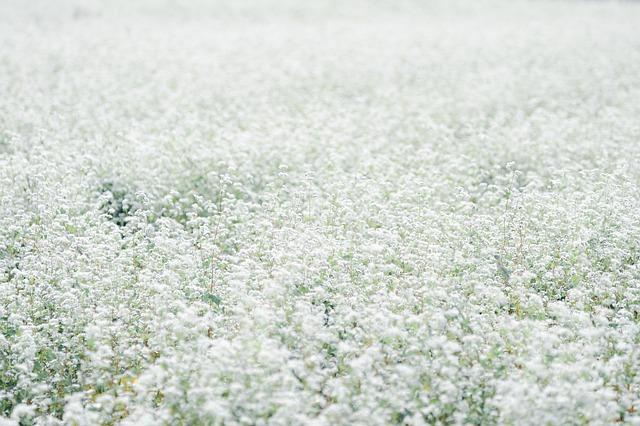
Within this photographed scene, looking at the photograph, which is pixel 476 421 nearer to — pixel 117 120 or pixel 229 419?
pixel 229 419

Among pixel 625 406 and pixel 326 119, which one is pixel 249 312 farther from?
pixel 326 119

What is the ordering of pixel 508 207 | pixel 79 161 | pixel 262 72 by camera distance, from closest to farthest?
pixel 508 207
pixel 79 161
pixel 262 72

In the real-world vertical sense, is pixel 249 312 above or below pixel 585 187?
below

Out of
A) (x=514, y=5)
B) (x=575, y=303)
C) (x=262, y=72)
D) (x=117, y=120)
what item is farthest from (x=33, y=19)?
(x=575, y=303)

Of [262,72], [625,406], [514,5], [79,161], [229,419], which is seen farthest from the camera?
[514,5]

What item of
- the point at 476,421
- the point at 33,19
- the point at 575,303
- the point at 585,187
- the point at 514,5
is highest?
the point at 514,5

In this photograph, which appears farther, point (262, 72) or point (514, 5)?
point (514, 5)
